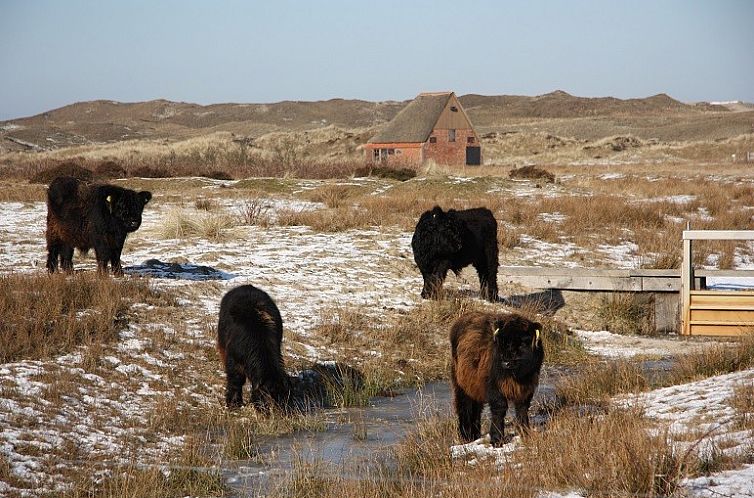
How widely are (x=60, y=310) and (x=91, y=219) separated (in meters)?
2.69

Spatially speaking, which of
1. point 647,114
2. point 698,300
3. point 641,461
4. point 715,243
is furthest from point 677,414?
point 647,114

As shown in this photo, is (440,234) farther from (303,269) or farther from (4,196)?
(4,196)

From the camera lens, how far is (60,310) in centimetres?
1070

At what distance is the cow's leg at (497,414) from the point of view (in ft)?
24.2

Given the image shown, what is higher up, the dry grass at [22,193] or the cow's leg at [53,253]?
the dry grass at [22,193]

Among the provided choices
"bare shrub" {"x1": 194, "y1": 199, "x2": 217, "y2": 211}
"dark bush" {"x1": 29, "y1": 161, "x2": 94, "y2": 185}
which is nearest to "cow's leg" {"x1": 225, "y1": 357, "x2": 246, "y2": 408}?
"bare shrub" {"x1": 194, "y1": 199, "x2": 217, "y2": 211}

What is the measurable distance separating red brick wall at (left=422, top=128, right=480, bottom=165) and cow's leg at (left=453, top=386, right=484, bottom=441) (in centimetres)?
5586

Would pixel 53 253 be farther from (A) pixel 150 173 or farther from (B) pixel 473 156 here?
(B) pixel 473 156

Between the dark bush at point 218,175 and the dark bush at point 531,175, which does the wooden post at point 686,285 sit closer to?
the dark bush at point 531,175

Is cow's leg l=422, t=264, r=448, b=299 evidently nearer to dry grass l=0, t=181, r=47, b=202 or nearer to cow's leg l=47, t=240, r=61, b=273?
cow's leg l=47, t=240, r=61, b=273

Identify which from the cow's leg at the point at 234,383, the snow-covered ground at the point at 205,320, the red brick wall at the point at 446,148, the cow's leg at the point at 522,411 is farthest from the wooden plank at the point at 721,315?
the red brick wall at the point at 446,148

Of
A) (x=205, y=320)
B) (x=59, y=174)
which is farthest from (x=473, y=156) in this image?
(x=205, y=320)

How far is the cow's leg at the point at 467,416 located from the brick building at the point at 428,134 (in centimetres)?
5370

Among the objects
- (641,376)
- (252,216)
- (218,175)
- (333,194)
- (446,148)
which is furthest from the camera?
(446,148)
